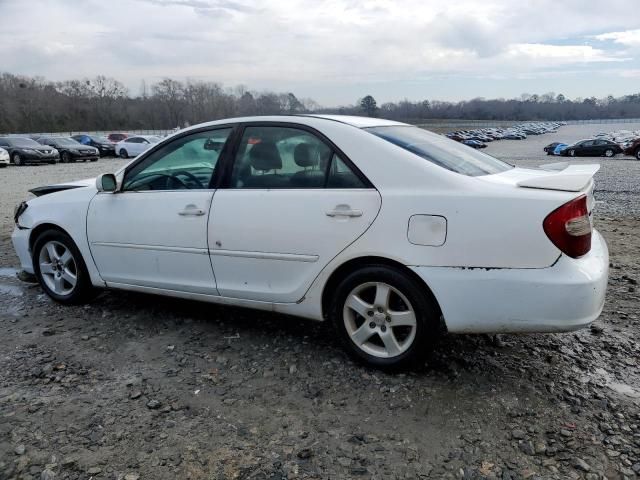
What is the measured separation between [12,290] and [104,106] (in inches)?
4299

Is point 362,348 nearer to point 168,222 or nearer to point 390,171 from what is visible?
point 390,171

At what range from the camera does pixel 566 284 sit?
8.81 feet

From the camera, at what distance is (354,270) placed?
3160 mm

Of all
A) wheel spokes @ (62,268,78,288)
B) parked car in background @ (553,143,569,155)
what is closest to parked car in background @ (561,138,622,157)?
parked car in background @ (553,143,569,155)

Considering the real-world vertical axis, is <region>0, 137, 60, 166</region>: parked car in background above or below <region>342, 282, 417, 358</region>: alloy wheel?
above

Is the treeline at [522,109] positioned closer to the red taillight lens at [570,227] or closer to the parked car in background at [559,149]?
the parked car in background at [559,149]

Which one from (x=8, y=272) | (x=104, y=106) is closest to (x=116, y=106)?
(x=104, y=106)

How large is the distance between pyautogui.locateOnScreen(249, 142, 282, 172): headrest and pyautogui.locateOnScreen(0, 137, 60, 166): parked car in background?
24.7m

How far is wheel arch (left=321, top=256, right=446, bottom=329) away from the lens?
299 centimetres

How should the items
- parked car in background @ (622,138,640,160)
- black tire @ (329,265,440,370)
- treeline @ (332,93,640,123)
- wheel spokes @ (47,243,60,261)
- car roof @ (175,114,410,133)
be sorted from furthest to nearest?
treeline @ (332,93,640,123) < parked car in background @ (622,138,640,160) < wheel spokes @ (47,243,60,261) < car roof @ (175,114,410,133) < black tire @ (329,265,440,370)

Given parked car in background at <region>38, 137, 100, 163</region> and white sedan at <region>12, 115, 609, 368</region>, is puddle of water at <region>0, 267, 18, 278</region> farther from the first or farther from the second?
parked car in background at <region>38, 137, 100, 163</region>

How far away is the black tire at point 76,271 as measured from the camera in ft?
14.3

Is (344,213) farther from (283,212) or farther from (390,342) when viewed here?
(390,342)

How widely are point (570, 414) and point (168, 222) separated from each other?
280 centimetres
